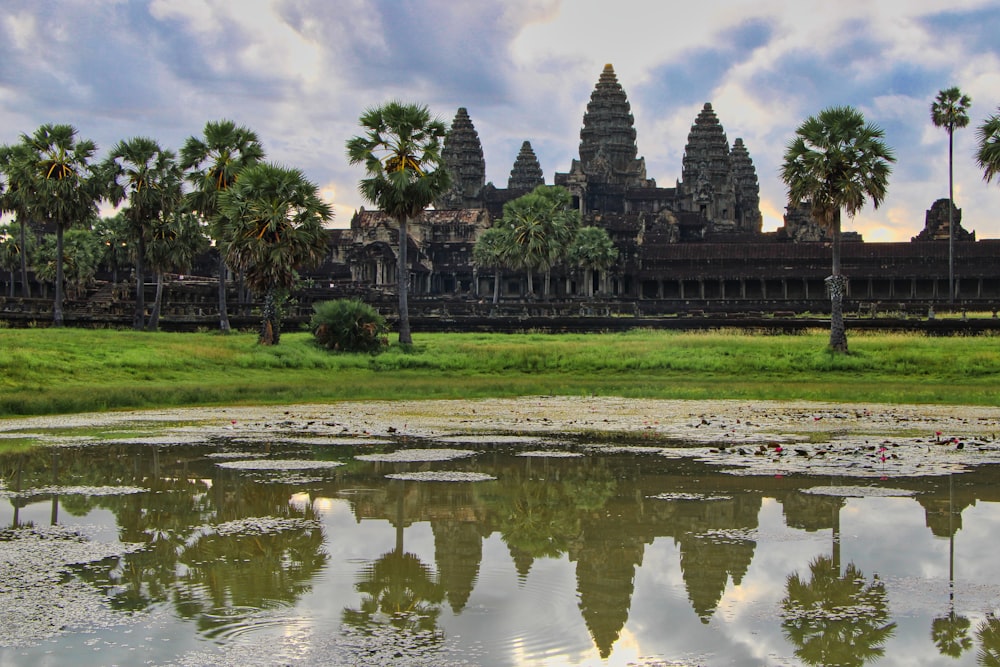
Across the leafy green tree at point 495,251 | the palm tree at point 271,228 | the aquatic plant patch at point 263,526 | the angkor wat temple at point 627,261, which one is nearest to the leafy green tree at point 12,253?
the angkor wat temple at point 627,261

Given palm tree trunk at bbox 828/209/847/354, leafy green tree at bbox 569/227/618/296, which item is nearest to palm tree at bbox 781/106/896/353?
palm tree trunk at bbox 828/209/847/354

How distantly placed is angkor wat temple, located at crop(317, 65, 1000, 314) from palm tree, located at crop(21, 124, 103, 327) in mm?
29827

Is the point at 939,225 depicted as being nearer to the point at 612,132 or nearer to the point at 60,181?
the point at 612,132

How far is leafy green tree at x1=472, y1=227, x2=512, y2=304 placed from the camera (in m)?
85.2

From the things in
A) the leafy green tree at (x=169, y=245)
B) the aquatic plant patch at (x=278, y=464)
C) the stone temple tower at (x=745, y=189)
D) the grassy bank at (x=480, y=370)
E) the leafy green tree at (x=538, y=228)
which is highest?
the stone temple tower at (x=745, y=189)

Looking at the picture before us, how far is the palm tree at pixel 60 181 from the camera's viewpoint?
54156mm

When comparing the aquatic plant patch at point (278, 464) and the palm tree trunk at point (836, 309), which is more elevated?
the palm tree trunk at point (836, 309)

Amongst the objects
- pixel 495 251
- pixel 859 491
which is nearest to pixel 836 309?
pixel 859 491

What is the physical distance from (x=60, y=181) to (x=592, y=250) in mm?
46863

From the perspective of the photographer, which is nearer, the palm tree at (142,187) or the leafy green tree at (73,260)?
the palm tree at (142,187)

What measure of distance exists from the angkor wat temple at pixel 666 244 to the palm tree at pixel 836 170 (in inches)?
778

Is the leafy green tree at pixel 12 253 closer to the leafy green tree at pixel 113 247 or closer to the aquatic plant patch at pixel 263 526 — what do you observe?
the leafy green tree at pixel 113 247

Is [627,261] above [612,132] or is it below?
below

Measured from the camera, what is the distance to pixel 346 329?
45906 mm
